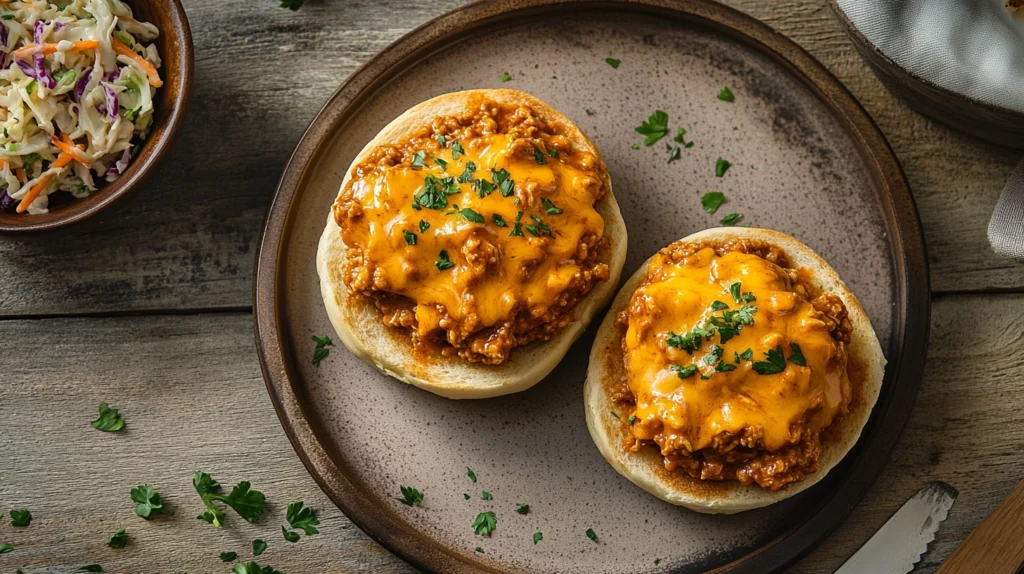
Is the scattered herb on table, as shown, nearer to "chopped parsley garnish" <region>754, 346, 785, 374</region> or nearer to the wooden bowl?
"chopped parsley garnish" <region>754, 346, 785, 374</region>

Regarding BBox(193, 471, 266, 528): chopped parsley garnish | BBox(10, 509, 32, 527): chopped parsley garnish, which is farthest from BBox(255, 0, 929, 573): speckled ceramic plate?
BBox(10, 509, 32, 527): chopped parsley garnish

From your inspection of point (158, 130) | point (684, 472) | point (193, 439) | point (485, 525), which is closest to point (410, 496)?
point (485, 525)

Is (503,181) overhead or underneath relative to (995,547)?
overhead

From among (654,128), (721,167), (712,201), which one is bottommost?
(712,201)

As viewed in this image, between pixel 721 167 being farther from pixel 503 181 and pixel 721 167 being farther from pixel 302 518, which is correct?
pixel 302 518

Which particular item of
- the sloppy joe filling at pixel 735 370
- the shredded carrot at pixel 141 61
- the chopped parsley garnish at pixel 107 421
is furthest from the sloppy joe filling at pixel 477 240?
the chopped parsley garnish at pixel 107 421
